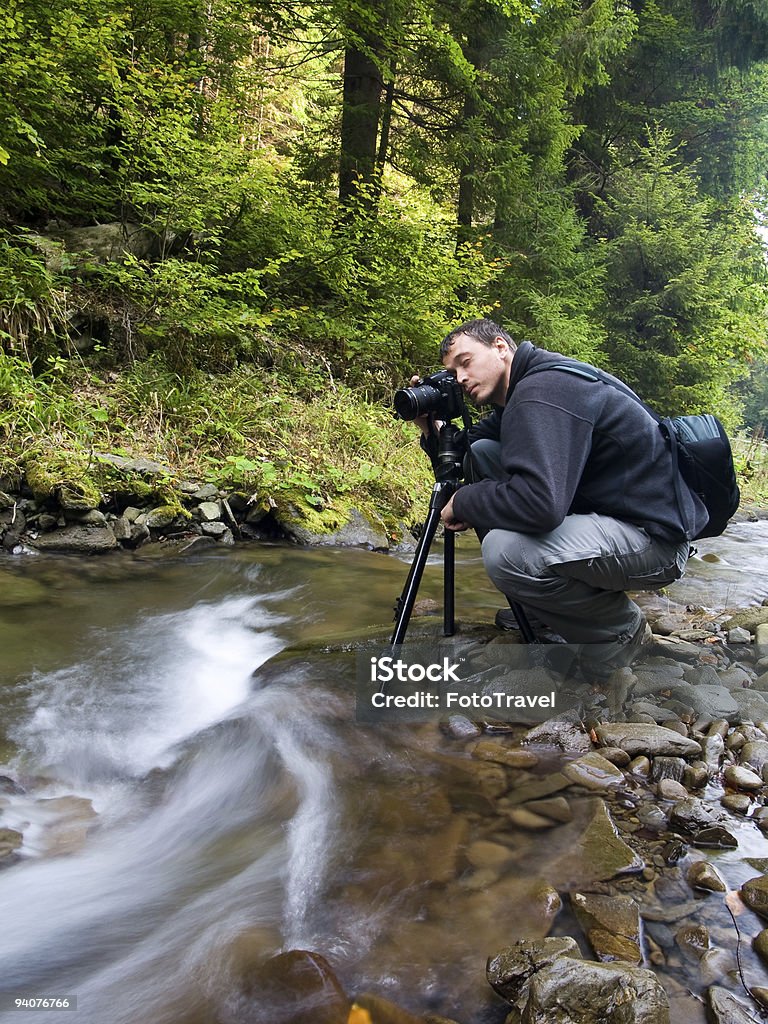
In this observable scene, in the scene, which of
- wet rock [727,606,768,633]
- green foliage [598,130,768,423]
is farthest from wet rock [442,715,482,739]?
green foliage [598,130,768,423]

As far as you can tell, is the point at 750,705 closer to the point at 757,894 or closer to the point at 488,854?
the point at 757,894

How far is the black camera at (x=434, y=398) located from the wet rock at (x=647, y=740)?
1443mm

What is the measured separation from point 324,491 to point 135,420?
196 cm

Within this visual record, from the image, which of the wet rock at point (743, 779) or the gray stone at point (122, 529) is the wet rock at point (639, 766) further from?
the gray stone at point (122, 529)

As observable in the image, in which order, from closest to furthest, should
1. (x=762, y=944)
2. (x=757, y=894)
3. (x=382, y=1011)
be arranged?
(x=382, y=1011) < (x=762, y=944) < (x=757, y=894)

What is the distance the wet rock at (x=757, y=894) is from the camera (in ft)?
5.75

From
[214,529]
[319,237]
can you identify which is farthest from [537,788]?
[319,237]

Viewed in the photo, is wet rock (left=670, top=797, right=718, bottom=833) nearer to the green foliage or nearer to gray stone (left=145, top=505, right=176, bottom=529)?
gray stone (left=145, top=505, right=176, bottom=529)

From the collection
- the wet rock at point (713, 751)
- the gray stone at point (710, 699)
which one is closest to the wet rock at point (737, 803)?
the wet rock at point (713, 751)

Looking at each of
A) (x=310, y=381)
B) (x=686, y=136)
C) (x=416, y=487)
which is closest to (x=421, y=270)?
(x=310, y=381)

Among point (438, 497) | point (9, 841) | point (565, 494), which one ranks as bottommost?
point (9, 841)

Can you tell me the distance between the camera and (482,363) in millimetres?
2820

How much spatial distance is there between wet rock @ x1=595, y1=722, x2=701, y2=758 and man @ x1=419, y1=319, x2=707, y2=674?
51 cm

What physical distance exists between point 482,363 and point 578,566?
0.92 m
